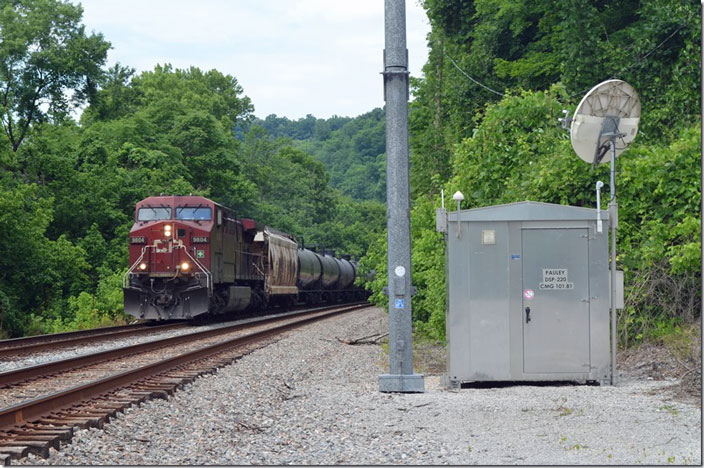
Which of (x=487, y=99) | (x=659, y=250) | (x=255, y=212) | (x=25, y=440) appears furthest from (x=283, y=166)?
(x=25, y=440)

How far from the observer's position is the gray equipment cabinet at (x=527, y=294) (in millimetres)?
10719

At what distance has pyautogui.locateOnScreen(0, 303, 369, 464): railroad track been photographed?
7543 millimetres

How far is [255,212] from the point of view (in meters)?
62.4

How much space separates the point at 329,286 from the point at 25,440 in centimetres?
4297

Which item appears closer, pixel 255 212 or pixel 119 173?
pixel 119 173

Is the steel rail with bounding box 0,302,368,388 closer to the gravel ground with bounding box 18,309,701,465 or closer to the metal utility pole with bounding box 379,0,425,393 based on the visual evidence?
the gravel ground with bounding box 18,309,701,465

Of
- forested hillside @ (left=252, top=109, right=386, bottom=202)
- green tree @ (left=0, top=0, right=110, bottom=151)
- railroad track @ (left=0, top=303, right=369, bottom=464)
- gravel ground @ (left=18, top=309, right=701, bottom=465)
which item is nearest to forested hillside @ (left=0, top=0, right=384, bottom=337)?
green tree @ (left=0, top=0, right=110, bottom=151)

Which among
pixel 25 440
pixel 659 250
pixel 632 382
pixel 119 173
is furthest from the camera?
pixel 119 173

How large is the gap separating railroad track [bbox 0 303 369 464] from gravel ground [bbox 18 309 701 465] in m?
0.22

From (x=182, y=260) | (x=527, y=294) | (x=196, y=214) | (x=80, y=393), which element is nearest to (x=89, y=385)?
(x=80, y=393)

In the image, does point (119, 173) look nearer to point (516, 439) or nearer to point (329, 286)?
point (329, 286)

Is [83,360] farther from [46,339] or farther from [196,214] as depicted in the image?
[196,214]

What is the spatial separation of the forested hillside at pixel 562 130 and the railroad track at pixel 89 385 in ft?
16.6

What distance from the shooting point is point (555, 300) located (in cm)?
1080
